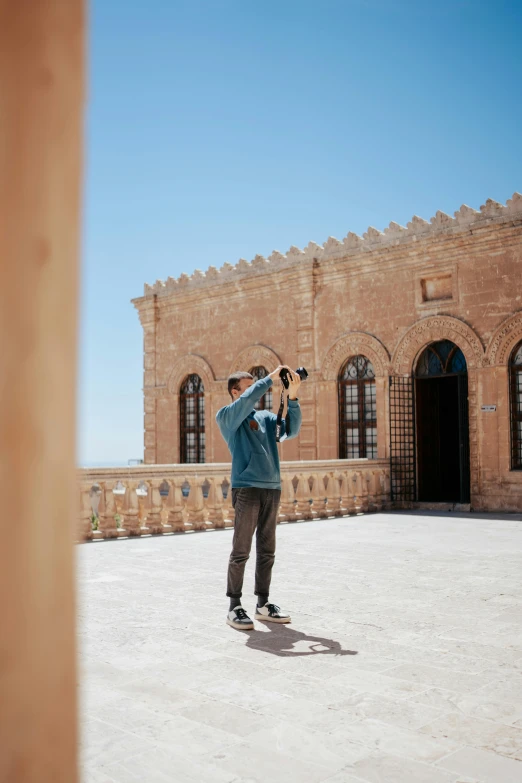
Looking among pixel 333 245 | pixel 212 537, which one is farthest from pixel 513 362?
pixel 212 537

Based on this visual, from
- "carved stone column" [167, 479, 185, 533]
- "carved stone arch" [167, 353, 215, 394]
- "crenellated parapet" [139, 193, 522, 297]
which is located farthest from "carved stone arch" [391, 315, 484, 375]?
"carved stone column" [167, 479, 185, 533]

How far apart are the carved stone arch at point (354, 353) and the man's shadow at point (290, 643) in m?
11.4

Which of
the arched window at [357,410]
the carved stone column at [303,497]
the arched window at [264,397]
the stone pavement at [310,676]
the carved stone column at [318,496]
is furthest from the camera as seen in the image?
the arched window at [264,397]

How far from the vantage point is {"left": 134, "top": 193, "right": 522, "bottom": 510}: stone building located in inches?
567

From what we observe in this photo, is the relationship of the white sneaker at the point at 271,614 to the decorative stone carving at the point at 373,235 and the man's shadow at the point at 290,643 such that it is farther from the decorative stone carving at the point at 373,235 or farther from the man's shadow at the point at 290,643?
the decorative stone carving at the point at 373,235

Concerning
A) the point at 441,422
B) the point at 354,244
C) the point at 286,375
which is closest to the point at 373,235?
the point at 354,244

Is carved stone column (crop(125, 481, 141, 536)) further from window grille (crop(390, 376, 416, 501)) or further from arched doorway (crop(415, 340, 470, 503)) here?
arched doorway (crop(415, 340, 470, 503))

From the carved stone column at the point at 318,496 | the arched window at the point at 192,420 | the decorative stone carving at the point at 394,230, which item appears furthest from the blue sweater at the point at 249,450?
the arched window at the point at 192,420

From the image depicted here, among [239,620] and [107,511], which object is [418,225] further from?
[239,620]

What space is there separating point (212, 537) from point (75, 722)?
30.3 feet

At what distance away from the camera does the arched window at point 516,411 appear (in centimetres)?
1423

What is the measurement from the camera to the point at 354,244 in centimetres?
1680

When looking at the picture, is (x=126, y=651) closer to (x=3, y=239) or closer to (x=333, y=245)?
(x=3, y=239)

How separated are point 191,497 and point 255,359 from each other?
7797 mm
